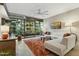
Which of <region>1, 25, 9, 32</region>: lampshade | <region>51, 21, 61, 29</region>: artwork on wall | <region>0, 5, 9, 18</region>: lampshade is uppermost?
<region>0, 5, 9, 18</region>: lampshade

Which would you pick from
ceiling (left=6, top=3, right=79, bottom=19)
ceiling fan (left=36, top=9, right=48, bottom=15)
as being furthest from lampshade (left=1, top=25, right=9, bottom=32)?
ceiling fan (left=36, top=9, right=48, bottom=15)

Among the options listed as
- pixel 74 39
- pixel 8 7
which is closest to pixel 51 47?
pixel 74 39

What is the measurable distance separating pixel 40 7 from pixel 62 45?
0.88 meters

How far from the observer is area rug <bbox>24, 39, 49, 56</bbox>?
2547 millimetres

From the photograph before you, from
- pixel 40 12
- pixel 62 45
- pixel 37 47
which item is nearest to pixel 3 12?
pixel 40 12

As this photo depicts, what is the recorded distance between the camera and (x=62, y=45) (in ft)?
8.30

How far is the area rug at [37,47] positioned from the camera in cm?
255

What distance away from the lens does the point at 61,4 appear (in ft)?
8.28

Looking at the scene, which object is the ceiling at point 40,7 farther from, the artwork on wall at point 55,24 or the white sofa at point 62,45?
the white sofa at point 62,45

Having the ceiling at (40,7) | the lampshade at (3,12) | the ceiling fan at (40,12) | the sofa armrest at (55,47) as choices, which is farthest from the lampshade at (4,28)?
the sofa armrest at (55,47)

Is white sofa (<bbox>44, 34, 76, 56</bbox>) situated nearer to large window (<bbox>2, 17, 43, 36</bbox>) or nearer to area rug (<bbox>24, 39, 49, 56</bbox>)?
area rug (<bbox>24, 39, 49, 56</bbox>)

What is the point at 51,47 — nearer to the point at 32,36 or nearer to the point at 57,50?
the point at 57,50

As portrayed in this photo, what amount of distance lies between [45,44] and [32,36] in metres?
0.31

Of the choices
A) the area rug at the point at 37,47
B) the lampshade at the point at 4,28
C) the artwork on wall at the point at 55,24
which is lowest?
the area rug at the point at 37,47
